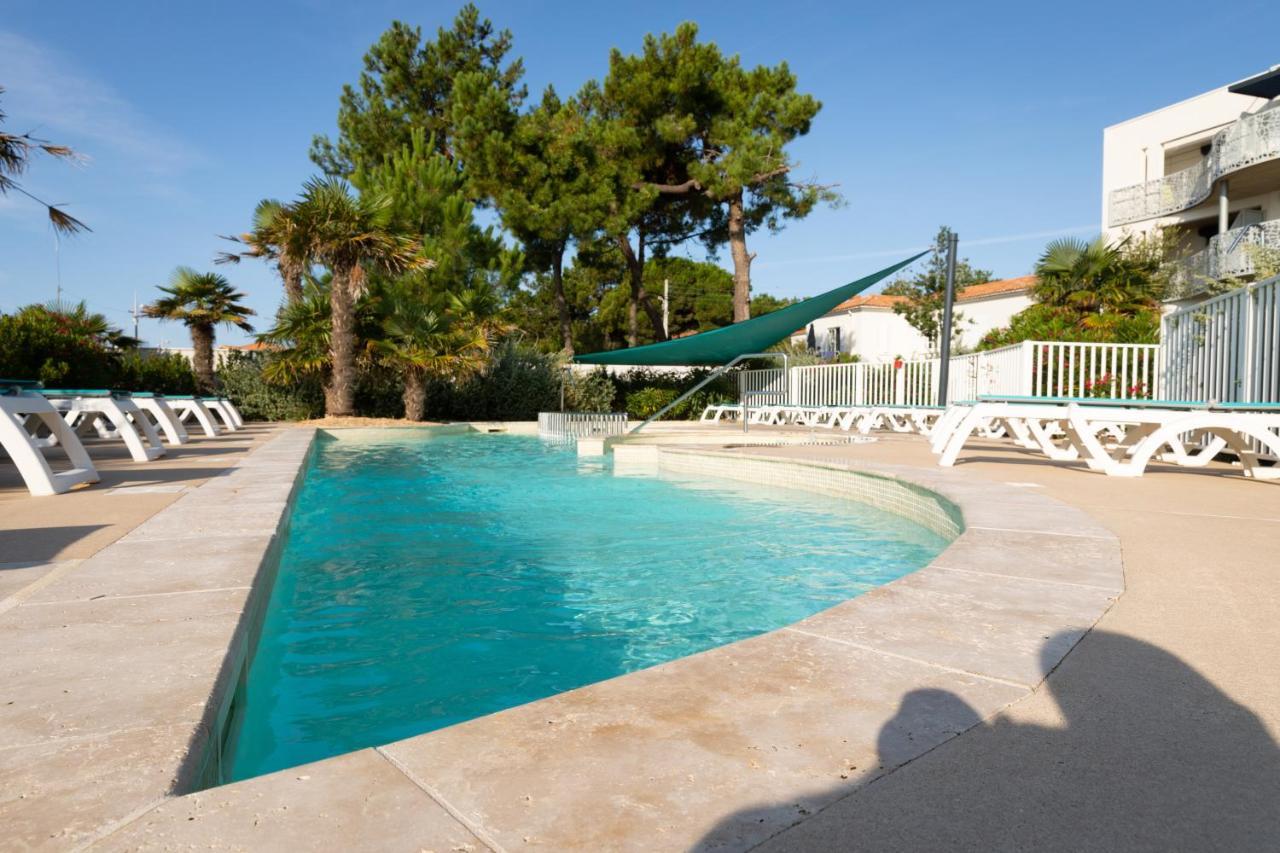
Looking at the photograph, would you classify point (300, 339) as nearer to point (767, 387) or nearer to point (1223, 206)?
point (767, 387)

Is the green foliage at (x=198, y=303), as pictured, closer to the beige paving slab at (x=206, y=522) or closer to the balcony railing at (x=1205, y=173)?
the beige paving slab at (x=206, y=522)

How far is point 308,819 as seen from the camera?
1.03m

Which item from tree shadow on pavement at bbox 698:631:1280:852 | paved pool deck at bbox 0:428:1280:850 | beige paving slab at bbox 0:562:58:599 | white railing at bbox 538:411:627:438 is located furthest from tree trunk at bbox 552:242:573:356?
tree shadow on pavement at bbox 698:631:1280:852

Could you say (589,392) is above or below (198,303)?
below

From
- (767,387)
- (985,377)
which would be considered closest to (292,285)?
(767,387)

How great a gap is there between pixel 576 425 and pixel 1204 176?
17128mm

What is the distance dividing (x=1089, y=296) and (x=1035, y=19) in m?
6.40

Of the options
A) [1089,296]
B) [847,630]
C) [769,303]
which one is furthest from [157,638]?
[769,303]

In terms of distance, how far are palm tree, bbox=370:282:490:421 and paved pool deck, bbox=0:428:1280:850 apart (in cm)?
1326

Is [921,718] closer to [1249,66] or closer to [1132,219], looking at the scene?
[1132,219]

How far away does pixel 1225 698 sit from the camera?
4.91ft

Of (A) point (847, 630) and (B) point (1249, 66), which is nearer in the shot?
(A) point (847, 630)

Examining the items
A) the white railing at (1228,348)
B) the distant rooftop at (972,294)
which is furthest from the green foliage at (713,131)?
the white railing at (1228,348)

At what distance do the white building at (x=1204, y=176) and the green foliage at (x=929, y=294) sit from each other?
587 cm
